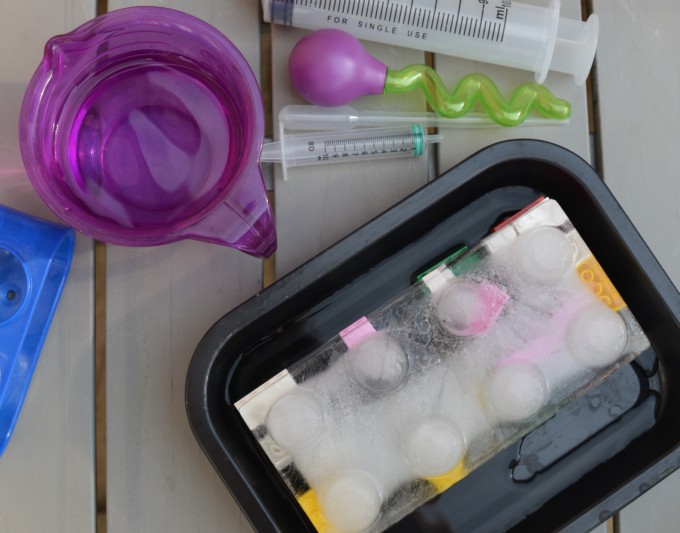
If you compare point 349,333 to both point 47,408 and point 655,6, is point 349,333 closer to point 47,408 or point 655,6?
point 47,408

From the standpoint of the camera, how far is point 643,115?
0.65 meters

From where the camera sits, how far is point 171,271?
630mm

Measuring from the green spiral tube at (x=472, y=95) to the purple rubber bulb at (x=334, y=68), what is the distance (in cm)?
2

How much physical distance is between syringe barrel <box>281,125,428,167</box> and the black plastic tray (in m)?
0.07

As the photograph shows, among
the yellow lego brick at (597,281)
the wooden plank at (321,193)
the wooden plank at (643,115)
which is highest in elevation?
the wooden plank at (321,193)

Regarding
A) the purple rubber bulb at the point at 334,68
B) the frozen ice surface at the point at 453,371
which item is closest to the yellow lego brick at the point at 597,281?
the frozen ice surface at the point at 453,371

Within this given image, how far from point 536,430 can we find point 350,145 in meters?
0.29

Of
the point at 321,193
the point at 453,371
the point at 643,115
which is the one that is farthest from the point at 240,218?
the point at 643,115

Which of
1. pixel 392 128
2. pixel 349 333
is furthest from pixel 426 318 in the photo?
pixel 392 128

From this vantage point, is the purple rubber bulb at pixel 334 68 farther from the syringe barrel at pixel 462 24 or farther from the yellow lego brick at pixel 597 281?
the yellow lego brick at pixel 597 281

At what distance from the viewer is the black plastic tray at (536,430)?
1.82ft

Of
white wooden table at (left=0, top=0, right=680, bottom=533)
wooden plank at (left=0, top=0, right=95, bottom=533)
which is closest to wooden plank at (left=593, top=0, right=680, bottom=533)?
white wooden table at (left=0, top=0, right=680, bottom=533)

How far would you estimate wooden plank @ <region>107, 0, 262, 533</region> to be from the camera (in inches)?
24.3

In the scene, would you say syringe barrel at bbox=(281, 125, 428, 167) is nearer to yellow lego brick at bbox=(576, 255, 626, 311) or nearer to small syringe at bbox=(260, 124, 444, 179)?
Answer: small syringe at bbox=(260, 124, 444, 179)
